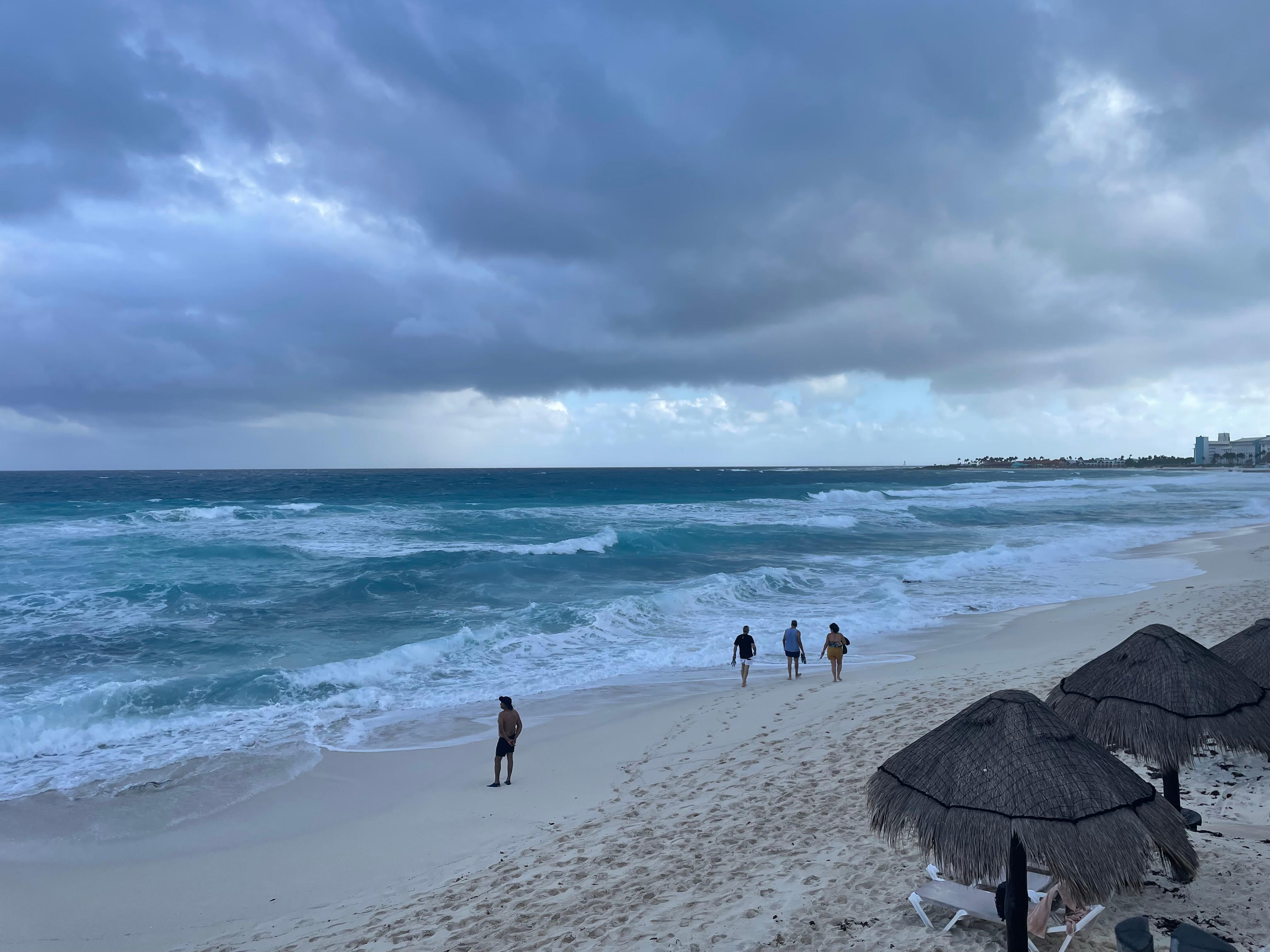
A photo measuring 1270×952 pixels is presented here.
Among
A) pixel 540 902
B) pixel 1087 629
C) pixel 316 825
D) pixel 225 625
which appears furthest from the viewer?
pixel 225 625

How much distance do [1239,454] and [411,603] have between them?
22945 cm

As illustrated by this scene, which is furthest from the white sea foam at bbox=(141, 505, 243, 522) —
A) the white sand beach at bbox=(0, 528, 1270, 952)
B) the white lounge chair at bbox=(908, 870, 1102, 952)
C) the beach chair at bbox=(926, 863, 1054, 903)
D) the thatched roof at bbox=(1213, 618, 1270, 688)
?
the thatched roof at bbox=(1213, 618, 1270, 688)

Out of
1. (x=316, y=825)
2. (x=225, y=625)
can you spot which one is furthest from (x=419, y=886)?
(x=225, y=625)

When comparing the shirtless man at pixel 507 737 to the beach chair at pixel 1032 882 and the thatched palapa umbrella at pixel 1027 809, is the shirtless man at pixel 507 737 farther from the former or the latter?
the thatched palapa umbrella at pixel 1027 809

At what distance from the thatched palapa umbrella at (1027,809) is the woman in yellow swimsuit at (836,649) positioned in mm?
8794

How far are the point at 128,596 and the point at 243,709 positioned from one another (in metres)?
13.3

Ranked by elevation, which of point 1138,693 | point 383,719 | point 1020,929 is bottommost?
point 383,719

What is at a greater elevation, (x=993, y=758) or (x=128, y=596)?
(x=993, y=758)

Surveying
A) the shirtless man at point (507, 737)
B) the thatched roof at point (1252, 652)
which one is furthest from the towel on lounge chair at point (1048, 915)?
the shirtless man at point (507, 737)

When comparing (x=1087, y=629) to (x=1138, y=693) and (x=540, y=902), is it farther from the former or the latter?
(x=540, y=902)

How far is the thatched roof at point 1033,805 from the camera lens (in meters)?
4.34

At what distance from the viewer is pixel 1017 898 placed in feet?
15.1

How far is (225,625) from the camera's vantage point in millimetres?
19391

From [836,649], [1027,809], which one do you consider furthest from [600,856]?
[836,649]
